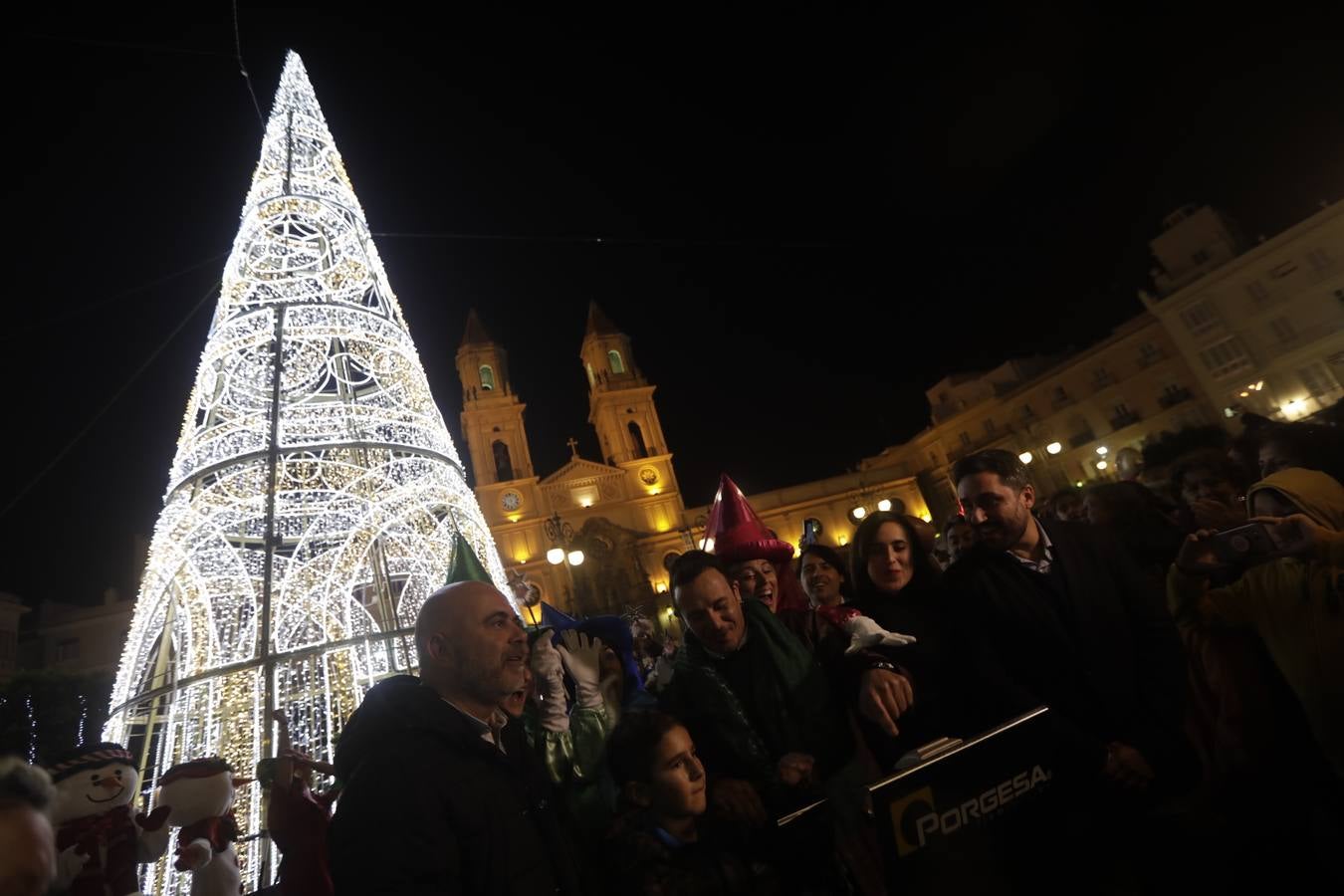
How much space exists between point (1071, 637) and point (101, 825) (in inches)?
201

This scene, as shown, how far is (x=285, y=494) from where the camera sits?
5.32 metres

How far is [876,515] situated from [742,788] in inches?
59.7

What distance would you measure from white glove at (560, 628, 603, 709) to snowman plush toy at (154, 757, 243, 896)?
2523 mm

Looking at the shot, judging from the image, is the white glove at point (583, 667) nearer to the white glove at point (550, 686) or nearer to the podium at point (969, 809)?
the white glove at point (550, 686)

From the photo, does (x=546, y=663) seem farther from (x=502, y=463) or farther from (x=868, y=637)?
(x=502, y=463)

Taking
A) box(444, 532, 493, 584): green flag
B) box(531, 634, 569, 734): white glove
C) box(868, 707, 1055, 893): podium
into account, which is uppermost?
box(444, 532, 493, 584): green flag

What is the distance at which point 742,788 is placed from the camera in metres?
2.14

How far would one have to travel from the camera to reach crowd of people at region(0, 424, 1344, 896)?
66.7 inches

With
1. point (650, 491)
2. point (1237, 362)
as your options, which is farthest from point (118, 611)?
point (1237, 362)

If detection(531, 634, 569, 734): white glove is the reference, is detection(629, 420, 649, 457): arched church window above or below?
above

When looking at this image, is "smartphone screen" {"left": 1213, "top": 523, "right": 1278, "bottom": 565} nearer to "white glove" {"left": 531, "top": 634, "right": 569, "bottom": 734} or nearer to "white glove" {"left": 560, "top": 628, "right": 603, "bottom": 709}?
"white glove" {"left": 560, "top": 628, "right": 603, "bottom": 709}

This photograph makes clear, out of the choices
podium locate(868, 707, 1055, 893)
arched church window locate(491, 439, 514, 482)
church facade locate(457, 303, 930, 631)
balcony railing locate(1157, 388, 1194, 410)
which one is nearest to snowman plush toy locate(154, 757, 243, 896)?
podium locate(868, 707, 1055, 893)

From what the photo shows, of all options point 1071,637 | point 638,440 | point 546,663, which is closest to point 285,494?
point 546,663

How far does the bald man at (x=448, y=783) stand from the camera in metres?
1.50
